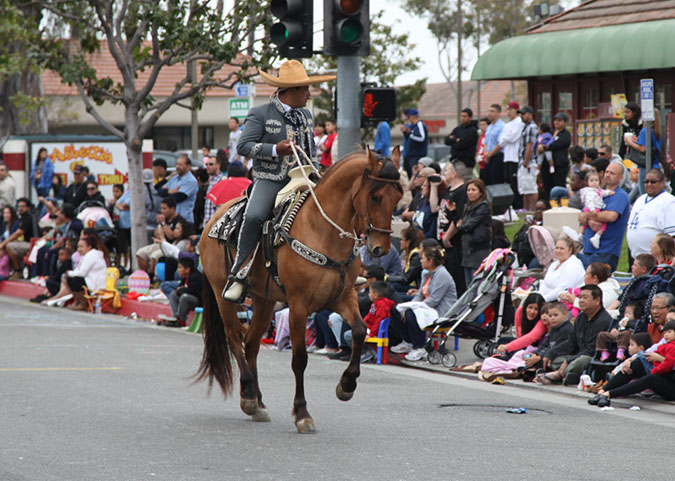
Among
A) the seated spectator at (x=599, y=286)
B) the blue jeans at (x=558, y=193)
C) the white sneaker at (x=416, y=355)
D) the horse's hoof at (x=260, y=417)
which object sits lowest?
the white sneaker at (x=416, y=355)

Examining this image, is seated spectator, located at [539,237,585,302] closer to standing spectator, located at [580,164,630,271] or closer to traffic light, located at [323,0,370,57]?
standing spectator, located at [580,164,630,271]

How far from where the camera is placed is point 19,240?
75.7ft

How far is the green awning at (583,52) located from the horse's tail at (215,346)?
17.1 metres

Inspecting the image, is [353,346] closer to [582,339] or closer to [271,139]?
[271,139]

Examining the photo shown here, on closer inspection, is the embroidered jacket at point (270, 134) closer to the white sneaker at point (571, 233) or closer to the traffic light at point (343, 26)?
the traffic light at point (343, 26)

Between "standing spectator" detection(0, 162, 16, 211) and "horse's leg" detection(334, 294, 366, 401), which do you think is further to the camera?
"standing spectator" detection(0, 162, 16, 211)

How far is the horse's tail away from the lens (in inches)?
397

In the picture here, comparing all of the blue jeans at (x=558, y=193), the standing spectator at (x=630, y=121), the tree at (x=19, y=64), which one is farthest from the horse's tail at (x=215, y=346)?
the tree at (x=19, y=64)

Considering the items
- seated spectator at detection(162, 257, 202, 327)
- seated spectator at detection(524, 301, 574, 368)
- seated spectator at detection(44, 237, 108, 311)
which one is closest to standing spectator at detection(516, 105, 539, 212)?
seated spectator at detection(162, 257, 202, 327)

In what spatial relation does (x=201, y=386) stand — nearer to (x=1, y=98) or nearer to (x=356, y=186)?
(x=356, y=186)

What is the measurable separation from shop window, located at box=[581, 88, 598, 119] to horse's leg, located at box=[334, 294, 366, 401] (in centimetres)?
2067

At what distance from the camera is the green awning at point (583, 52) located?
986 inches

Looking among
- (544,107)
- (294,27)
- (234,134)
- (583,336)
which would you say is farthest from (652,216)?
(544,107)

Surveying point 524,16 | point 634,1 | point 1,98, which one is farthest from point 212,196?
point 524,16
